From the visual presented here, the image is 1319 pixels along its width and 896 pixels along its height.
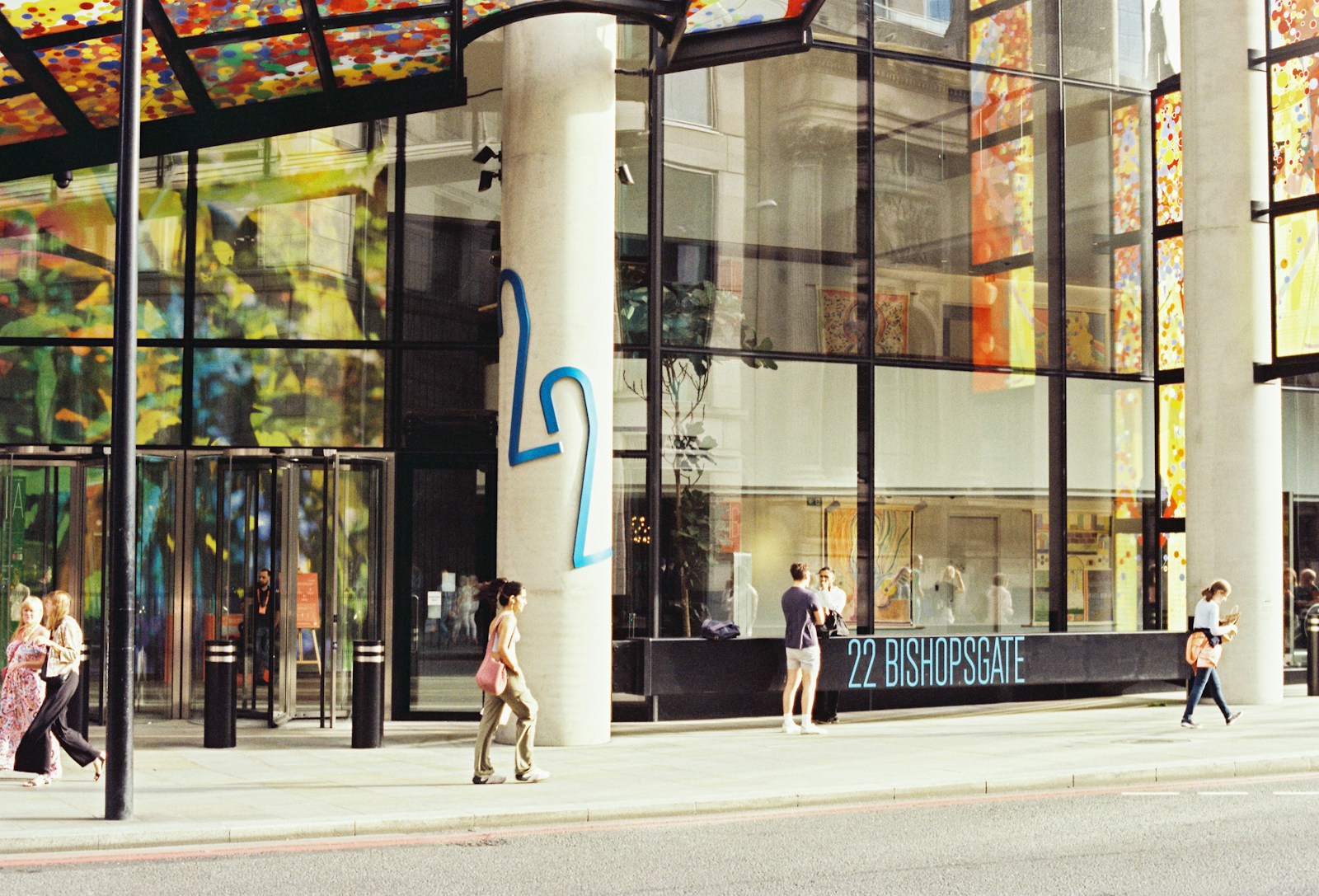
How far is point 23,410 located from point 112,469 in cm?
731

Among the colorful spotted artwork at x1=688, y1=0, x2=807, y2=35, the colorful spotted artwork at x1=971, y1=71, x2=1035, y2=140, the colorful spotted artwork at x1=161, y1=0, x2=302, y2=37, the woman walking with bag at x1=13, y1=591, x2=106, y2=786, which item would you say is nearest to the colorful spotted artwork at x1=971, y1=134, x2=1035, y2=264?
the colorful spotted artwork at x1=971, y1=71, x2=1035, y2=140

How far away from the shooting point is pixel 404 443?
55.8ft

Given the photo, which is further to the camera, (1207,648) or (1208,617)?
(1208,617)

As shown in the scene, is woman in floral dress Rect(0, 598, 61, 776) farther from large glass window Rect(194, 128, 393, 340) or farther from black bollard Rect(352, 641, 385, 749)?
large glass window Rect(194, 128, 393, 340)

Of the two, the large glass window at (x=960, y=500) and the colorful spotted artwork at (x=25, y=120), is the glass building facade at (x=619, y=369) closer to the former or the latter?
the large glass window at (x=960, y=500)

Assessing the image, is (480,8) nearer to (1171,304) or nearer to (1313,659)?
(1171,304)

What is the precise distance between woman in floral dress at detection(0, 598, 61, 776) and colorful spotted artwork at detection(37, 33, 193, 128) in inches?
211

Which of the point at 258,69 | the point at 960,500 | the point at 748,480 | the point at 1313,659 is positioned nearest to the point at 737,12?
the point at 258,69

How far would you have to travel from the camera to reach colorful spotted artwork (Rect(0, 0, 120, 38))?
13.4 metres

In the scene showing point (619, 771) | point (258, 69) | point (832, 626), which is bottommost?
point (619, 771)

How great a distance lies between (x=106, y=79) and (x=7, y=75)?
0.89m

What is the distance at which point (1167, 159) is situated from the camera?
2058 centimetres

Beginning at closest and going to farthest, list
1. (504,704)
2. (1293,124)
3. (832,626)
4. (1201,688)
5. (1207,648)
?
(504,704) < (1201,688) < (1207,648) < (832,626) < (1293,124)

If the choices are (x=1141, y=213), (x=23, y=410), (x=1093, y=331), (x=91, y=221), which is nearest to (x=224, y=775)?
(x=23, y=410)
